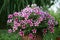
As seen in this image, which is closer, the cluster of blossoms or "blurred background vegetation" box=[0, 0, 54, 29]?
the cluster of blossoms

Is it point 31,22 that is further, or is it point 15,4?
point 15,4

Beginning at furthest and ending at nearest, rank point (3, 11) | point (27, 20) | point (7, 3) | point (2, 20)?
point (2, 20) < point (3, 11) < point (7, 3) < point (27, 20)

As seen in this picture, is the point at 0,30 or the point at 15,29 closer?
the point at 15,29

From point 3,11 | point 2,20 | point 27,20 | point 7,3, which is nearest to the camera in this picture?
point 27,20

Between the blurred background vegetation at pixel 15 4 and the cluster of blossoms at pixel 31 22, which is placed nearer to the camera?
the cluster of blossoms at pixel 31 22

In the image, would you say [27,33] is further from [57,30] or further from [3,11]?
[57,30]

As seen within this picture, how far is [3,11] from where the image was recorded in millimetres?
6297

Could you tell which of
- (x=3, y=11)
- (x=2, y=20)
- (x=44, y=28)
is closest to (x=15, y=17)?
(x=44, y=28)

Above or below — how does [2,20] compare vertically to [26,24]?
below

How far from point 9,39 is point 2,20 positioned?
54.3 inches

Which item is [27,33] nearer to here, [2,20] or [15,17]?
[15,17]

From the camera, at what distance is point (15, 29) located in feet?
12.0

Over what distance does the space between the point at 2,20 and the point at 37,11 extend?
12.0ft

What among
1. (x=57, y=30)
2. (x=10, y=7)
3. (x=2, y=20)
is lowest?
(x=57, y=30)
